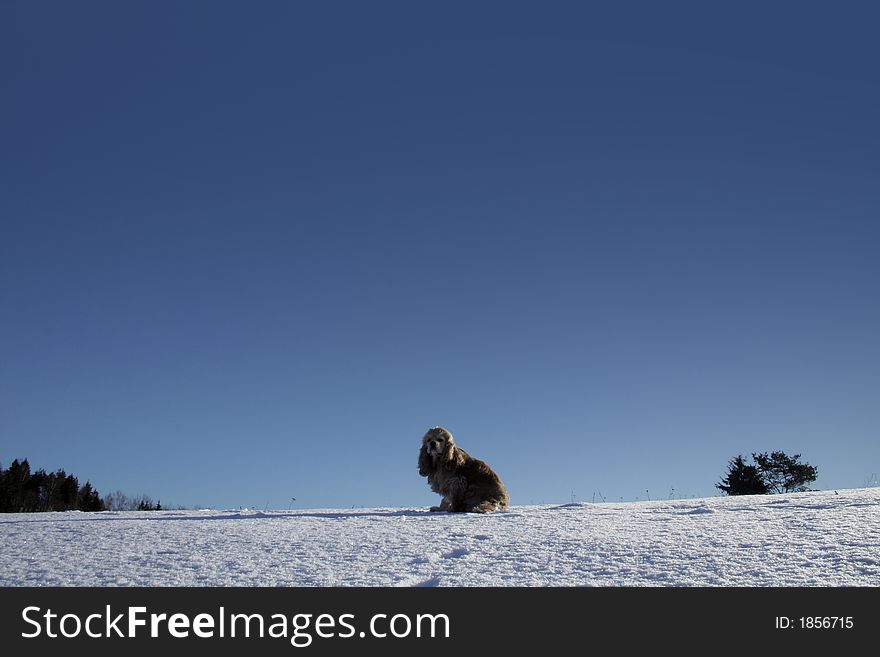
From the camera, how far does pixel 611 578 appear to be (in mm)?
4395

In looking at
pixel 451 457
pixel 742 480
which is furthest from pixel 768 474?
pixel 451 457

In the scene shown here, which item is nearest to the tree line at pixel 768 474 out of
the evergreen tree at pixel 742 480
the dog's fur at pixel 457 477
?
the evergreen tree at pixel 742 480

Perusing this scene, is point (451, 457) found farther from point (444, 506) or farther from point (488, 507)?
point (488, 507)

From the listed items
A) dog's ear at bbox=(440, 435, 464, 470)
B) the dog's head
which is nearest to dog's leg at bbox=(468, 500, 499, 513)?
dog's ear at bbox=(440, 435, 464, 470)

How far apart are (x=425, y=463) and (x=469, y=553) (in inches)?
275

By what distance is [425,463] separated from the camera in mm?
12297

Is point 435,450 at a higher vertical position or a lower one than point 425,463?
higher

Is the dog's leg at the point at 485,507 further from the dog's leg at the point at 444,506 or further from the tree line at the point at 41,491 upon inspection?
the tree line at the point at 41,491

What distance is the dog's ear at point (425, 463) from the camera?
12.3 metres
